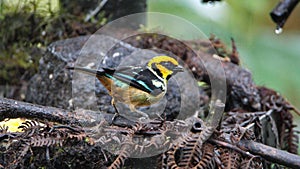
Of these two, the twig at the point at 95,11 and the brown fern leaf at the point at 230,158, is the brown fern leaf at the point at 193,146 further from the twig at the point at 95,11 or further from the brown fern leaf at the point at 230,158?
the twig at the point at 95,11

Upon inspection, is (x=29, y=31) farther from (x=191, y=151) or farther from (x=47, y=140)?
(x=191, y=151)

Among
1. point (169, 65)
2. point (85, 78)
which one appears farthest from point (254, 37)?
point (169, 65)

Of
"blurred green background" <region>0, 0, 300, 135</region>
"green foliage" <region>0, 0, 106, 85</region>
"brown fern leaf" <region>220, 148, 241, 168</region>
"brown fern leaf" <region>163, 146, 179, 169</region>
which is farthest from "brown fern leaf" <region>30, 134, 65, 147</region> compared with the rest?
"blurred green background" <region>0, 0, 300, 135</region>

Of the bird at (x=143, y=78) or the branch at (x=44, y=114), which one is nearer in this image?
the branch at (x=44, y=114)

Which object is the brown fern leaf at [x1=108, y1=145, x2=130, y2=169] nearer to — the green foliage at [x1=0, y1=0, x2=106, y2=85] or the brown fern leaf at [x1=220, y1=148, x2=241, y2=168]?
the brown fern leaf at [x1=220, y1=148, x2=241, y2=168]

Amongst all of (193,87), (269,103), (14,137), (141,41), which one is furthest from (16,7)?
(14,137)

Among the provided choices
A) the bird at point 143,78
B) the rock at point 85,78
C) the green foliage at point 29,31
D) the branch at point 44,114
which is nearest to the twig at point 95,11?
the green foliage at point 29,31
